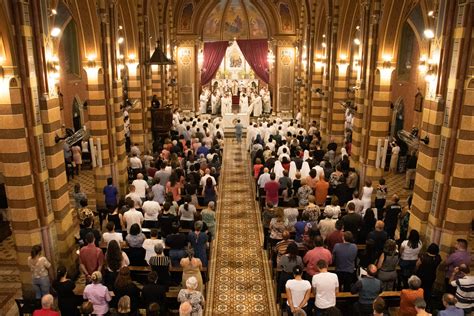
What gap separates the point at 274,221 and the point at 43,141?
471 centimetres

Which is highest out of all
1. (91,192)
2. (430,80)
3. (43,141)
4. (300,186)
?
(430,80)

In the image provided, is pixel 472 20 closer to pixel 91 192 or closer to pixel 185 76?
pixel 91 192

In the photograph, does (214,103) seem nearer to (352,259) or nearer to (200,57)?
(200,57)

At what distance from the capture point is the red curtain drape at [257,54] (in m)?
31.1

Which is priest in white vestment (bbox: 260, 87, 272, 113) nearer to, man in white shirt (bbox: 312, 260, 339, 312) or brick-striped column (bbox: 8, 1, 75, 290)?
brick-striped column (bbox: 8, 1, 75, 290)

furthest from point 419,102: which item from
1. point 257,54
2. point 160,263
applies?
point 257,54

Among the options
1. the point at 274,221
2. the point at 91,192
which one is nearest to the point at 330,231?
the point at 274,221

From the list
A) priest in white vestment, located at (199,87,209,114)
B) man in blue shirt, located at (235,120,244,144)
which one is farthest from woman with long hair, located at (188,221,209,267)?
priest in white vestment, located at (199,87,209,114)

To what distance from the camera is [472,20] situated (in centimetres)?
759

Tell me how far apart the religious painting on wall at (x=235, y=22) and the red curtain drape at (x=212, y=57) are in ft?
3.14

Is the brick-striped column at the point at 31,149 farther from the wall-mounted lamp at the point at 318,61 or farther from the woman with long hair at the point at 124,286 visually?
the wall-mounted lamp at the point at 318,61

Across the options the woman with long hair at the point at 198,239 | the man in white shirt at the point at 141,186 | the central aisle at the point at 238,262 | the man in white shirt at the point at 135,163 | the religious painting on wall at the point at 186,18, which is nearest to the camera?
the woman with long hair at the point at 198,239

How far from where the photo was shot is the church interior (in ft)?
22.9

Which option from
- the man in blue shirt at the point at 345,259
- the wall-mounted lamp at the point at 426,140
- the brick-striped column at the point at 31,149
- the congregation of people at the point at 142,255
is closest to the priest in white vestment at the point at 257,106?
the congregation of people at the point at 142,255
